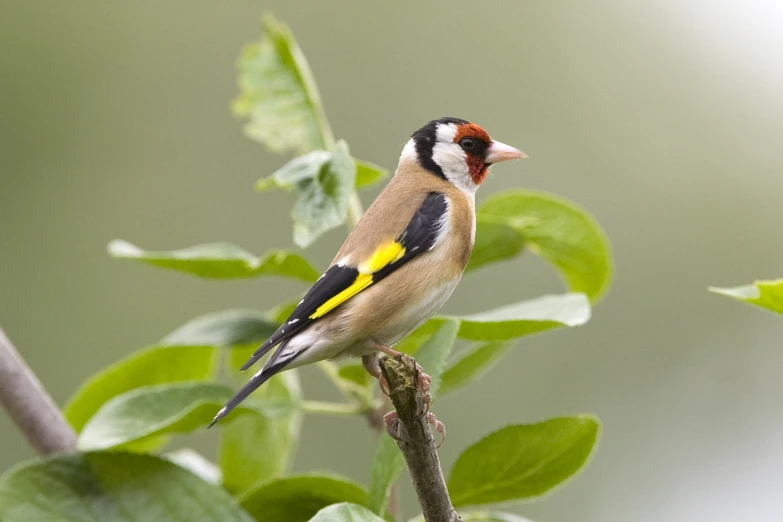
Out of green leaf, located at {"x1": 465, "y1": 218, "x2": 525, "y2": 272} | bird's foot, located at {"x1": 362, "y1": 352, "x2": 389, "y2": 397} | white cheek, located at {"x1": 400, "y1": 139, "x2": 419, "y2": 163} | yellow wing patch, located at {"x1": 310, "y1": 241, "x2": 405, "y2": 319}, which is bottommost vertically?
bird's foot, located at {"x1": 362, "y1": 352, "x2": 389, "y2": 397}

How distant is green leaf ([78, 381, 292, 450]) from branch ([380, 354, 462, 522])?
459 mm

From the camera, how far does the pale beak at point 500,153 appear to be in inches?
113

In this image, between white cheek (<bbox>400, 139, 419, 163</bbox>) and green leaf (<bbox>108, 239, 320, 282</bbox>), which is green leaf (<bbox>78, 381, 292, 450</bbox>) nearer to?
green leaf (<bbox>108, 239, 320, 282</bbox>)

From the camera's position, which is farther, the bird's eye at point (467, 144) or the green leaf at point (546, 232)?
the bird's eye at point (467, 144)

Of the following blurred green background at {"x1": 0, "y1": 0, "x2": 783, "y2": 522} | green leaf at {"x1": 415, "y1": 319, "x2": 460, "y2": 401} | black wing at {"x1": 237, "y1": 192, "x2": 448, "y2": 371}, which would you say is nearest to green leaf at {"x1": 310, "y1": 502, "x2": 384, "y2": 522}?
green leaf at {"x1": 415, "y1": 319, "x2": 460, "y2": 401}

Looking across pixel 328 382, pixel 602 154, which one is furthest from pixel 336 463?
pixel 602 154

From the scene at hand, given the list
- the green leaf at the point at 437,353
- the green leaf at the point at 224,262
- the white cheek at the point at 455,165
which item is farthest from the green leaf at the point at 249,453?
the white cheek at the point at 455,165

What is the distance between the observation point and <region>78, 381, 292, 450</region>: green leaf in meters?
1.78

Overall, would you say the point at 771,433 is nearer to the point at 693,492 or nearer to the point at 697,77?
the point at 693,492

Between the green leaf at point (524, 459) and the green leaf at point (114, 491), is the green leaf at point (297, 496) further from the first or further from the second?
the green leaf at point (524, 459)

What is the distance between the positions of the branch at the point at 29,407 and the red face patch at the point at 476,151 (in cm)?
154

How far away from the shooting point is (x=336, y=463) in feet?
19.7

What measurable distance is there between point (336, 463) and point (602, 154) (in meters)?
3.28

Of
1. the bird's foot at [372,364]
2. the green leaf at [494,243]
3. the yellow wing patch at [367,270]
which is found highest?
the green leaf at [494,243]
